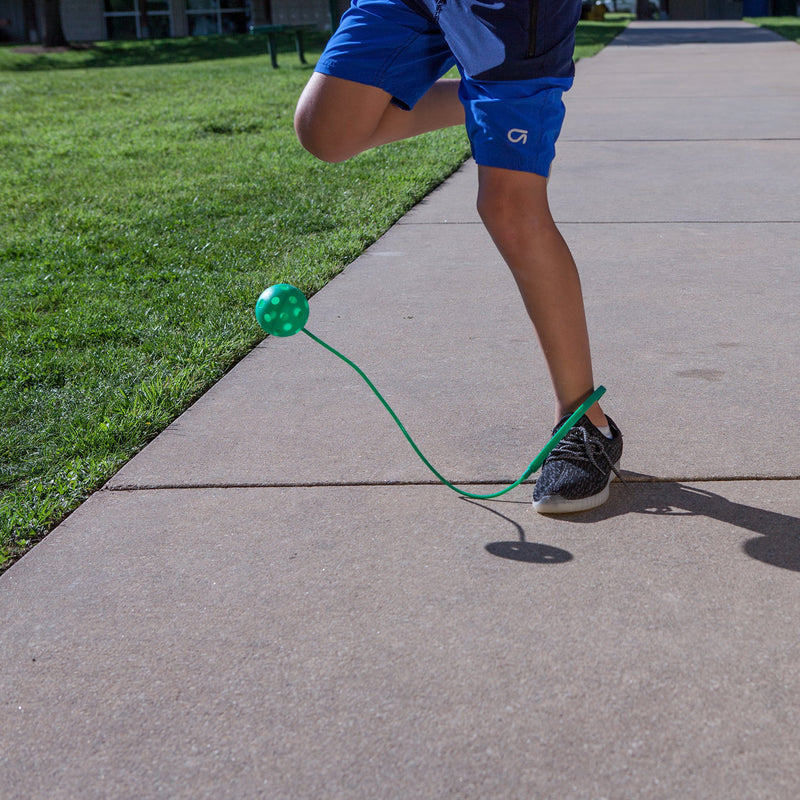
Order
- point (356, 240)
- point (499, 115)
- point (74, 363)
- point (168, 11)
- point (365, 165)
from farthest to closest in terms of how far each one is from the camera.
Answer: point (168, 11) → point (365, 165) → point (356, 240) → point (74, 363) → point (499, 115)

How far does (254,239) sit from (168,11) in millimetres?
33299

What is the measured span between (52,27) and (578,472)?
2827cm

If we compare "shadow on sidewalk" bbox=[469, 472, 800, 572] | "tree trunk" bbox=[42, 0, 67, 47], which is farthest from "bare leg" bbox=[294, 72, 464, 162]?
"tree trunk" bbox=[42, 0, 67, 47]

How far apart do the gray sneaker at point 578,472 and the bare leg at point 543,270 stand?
0.23ft

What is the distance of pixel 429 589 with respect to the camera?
2.20 m

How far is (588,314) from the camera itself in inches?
159

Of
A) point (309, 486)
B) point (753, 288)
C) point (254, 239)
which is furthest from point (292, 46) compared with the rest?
point (309, 486)

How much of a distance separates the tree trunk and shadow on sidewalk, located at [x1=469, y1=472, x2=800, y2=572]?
27.7m

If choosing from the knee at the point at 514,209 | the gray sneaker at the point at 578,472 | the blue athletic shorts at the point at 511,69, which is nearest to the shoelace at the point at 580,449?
the gray sneaker at the point at 578,472

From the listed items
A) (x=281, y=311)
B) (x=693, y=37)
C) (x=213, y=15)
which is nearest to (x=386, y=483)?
(x=281, y=311)

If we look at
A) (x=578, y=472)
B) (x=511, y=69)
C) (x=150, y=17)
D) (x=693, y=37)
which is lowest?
(x=578, y=472)

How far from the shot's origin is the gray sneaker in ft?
8.22

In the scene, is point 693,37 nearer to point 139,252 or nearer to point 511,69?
point 139,252

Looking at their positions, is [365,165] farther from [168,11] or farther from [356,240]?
[168,11]
